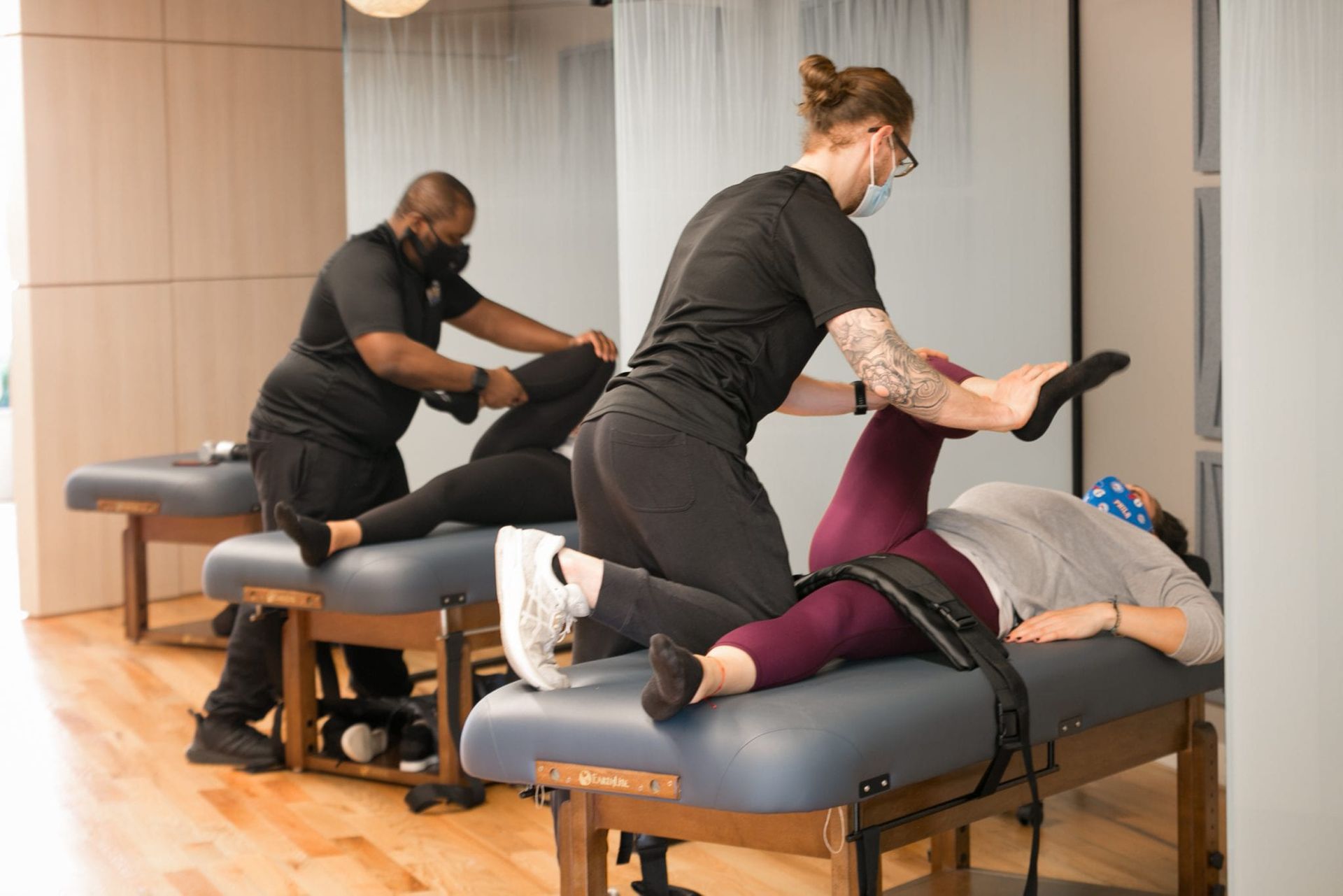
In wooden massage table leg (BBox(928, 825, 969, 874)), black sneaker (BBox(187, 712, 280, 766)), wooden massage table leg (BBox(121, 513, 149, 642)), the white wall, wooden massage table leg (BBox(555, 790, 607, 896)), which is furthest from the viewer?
wooden massage table leg (BBox(121, 513, 149, 642))

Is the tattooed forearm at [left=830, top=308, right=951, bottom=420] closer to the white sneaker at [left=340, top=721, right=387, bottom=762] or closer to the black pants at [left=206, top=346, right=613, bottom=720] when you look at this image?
the black pants at [left=206, top=346, right=613, bottom=720]

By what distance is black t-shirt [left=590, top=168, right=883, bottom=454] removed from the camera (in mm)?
2244

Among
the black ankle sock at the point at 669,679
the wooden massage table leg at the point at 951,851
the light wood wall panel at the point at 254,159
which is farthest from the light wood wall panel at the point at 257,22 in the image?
the black ankle sock at the point at 669,679

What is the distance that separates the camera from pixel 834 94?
2.35 m

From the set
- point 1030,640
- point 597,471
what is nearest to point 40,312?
point 597,471

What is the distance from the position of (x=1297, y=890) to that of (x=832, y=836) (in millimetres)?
571

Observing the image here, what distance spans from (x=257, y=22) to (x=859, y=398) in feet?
12.5

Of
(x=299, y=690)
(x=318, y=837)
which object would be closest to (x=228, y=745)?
(x=299, y=690)

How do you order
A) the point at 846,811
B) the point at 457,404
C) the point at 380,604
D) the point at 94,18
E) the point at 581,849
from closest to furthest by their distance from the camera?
1. the point at 846,811
2. the point at 581,849
3. the point at 380,604
4. the point at 457,404
5. the point at 94,18

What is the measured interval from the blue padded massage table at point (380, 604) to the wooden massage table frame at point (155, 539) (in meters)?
1.30

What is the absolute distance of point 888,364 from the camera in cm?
225

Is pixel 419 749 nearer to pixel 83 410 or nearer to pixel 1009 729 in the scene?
pixel 1009 729

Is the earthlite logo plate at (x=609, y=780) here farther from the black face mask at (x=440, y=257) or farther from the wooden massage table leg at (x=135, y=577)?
the wooden massage table leg at (x=135, y=577)

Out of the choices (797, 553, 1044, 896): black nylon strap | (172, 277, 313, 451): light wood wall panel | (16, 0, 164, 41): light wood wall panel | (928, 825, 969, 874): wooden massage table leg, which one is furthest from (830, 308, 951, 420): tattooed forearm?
(16, 0, 164, 41): light wood wall panel
